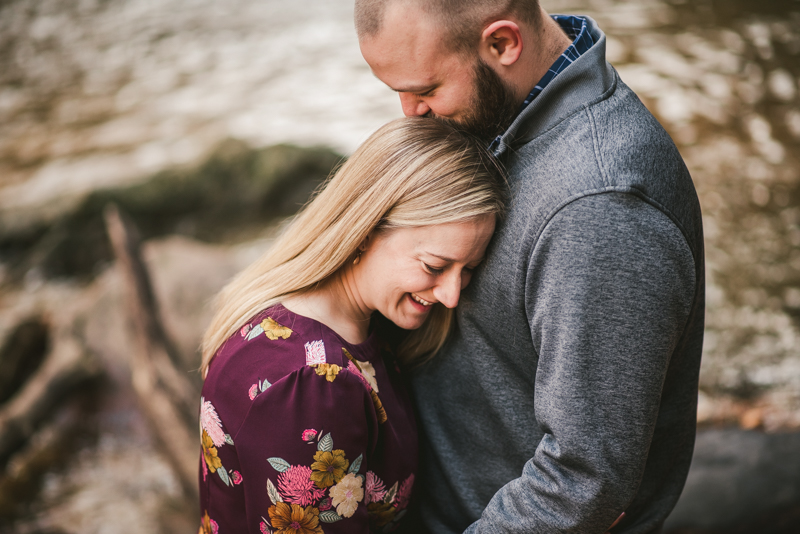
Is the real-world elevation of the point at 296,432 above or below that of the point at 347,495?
above

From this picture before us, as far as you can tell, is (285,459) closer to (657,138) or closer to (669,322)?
(669,322)

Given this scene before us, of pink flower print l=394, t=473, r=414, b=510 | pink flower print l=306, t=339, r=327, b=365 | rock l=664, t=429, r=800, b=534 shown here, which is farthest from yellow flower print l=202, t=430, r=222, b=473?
rock l=664, t=429, r=800, b=534

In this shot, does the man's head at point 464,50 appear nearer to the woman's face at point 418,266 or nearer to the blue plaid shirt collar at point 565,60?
the blue plaid shirt collar at point 565,60

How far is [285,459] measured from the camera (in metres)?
1.23

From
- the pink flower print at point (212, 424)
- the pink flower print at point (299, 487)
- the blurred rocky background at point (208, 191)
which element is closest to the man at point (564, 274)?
the pink flower print at point (299, 487)

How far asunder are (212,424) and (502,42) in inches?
41.1

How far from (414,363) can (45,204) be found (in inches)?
224

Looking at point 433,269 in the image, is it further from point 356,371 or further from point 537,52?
point 537,52

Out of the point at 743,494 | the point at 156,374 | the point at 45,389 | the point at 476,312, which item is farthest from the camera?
the point at 45,389

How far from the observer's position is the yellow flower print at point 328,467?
1238 millimetres

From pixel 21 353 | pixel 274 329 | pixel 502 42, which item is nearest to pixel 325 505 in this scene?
pixel 274 329

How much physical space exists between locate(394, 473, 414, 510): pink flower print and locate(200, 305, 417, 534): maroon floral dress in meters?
0.03

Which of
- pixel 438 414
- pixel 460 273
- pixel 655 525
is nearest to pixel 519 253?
pixel 460 273

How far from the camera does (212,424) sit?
4.43ft
